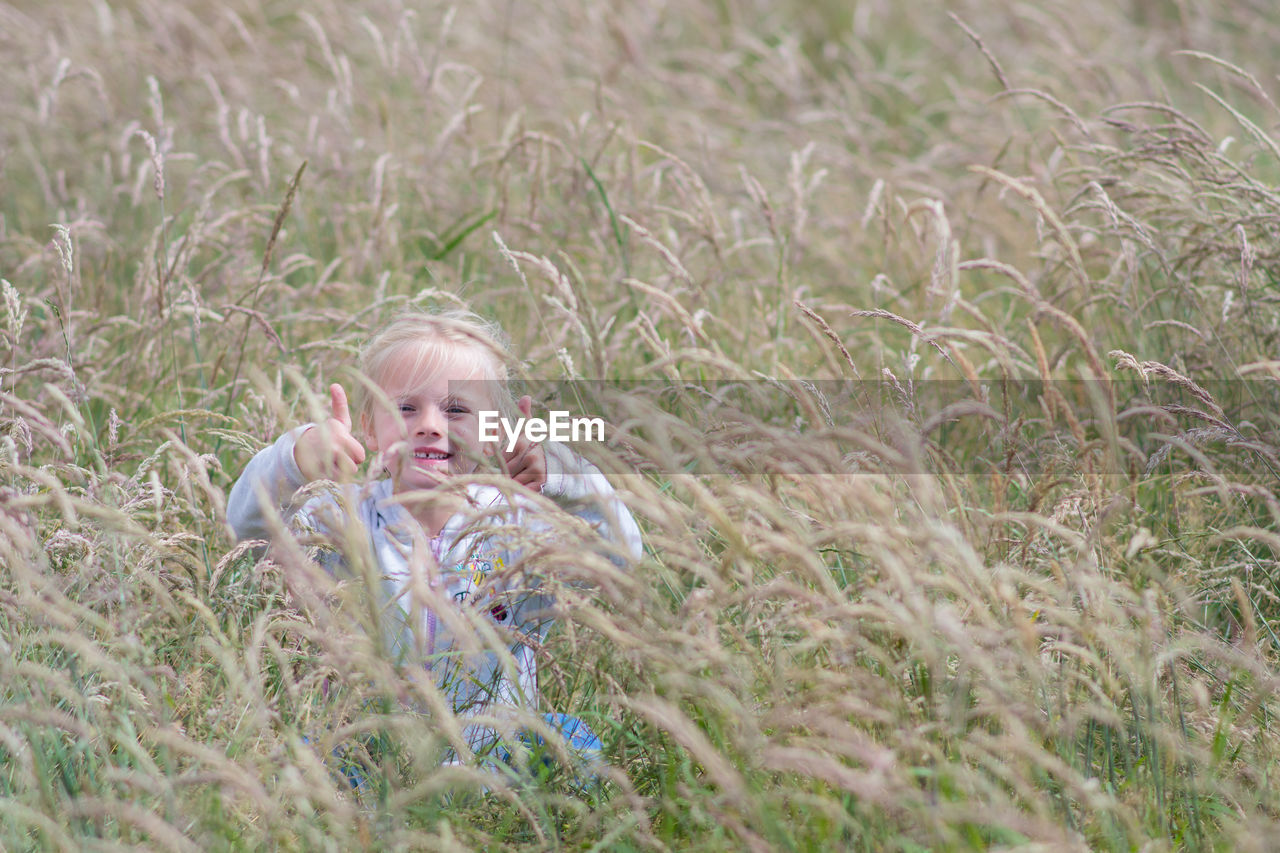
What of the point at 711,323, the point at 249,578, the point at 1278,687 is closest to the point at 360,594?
the point at 249,578

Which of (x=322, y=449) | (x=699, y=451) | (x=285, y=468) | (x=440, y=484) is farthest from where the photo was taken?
(x=285, y=468)

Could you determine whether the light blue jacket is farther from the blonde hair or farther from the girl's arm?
the blonde hair

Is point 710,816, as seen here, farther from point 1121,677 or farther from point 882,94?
point 882,94

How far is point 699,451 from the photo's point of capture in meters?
1.65

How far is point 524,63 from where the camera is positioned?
18.9 ft

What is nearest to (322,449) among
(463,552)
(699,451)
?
(463,552)

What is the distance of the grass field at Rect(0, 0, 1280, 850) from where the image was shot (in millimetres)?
1640

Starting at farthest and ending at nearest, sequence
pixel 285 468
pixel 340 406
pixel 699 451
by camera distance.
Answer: pixel 340 406 → pixel 285 468 → pixel 699 451

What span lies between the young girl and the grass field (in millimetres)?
113

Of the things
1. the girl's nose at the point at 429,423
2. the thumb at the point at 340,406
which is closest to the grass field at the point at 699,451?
the thumb at the point at 340,406

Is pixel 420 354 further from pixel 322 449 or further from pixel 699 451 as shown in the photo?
pixel 699 451

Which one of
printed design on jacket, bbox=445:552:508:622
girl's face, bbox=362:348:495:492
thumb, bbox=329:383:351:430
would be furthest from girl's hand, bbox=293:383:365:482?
printed design on jacket, bbox=445:552:508:622

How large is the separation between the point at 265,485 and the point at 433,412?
360mm

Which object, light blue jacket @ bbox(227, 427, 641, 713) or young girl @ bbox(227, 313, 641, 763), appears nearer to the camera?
light blue jacket @ bbox(227, 427, 641, 713)
